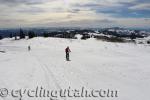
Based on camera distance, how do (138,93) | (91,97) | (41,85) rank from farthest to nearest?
(41,85) < (138,93) < (91,97)

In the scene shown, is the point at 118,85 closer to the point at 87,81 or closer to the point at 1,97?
the point at 87,81

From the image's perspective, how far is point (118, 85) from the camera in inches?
553

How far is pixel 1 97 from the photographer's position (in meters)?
11.2

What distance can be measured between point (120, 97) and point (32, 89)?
4.41 metres

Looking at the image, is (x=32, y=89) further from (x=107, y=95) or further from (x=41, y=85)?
(x=107, y=95)

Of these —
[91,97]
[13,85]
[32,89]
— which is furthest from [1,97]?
[91,97]

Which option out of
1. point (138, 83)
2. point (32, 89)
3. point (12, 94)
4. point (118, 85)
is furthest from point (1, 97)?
point (138, 83)

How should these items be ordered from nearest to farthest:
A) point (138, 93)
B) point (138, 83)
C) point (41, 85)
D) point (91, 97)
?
point (91, 97) < point (138, 93) < point (41, 85) < point (138, 83)

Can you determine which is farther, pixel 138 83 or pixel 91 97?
pixel 138 83

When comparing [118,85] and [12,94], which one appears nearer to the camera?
[12,94]

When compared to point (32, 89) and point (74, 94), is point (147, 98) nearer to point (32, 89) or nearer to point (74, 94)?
point (74, 94)

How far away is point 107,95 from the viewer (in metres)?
11.6

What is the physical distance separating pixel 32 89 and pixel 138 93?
527cm

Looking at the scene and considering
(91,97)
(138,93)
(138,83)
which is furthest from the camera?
(138,83)
